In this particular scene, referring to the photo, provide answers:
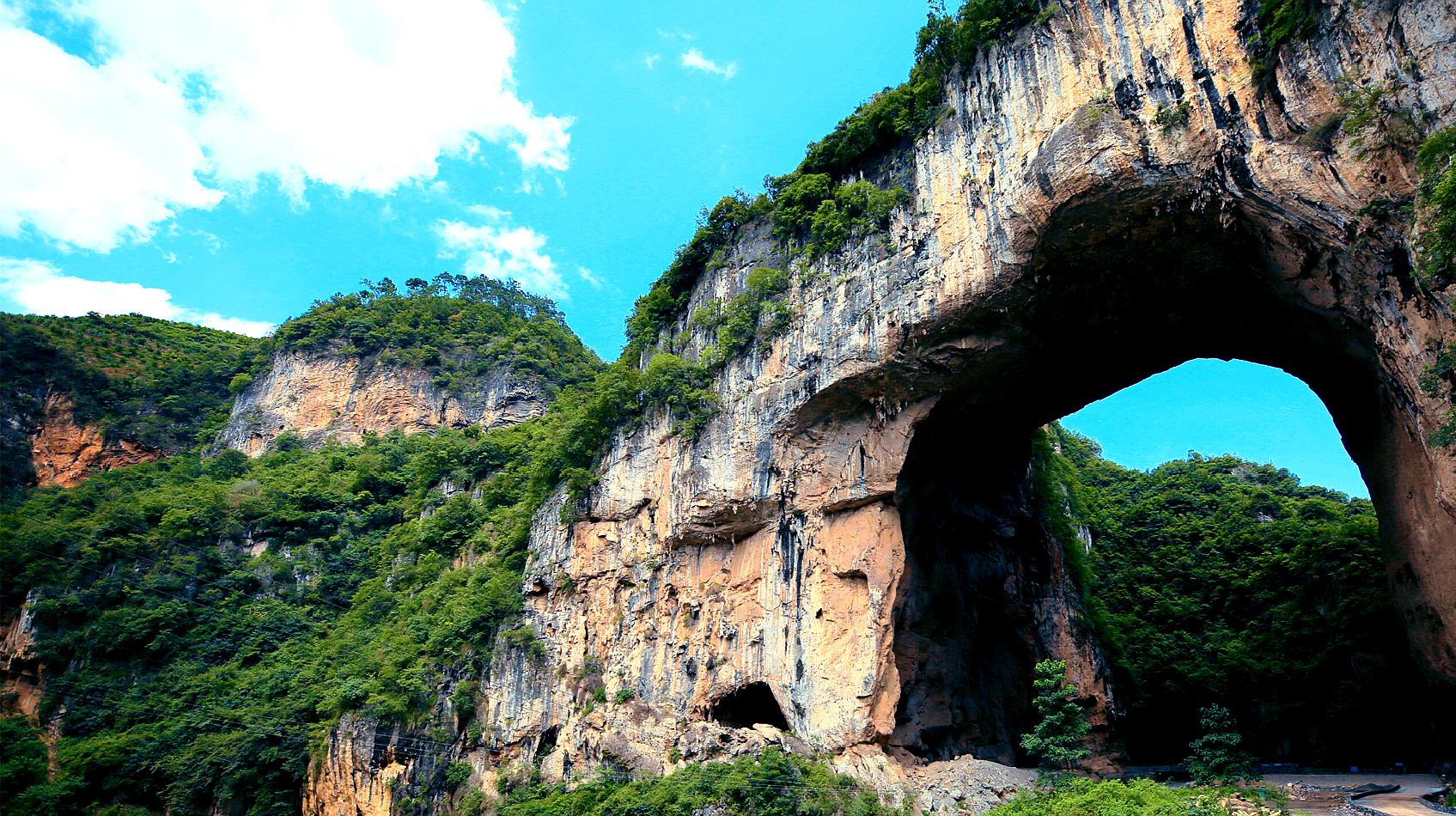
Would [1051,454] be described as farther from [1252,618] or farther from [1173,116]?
[1173,116]

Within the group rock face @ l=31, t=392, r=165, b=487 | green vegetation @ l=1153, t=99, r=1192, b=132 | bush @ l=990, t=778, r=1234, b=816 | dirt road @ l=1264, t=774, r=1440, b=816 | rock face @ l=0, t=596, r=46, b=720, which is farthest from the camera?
rock face @ l=31, t=392, r=165, b=487

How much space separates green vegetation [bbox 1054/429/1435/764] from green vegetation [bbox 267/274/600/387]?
2743 cm

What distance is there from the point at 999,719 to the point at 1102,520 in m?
11.4

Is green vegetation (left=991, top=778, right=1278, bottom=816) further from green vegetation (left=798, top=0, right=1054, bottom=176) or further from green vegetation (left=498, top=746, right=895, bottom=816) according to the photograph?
green vegetation (left=798, top=0, right=1054, bottom=176)

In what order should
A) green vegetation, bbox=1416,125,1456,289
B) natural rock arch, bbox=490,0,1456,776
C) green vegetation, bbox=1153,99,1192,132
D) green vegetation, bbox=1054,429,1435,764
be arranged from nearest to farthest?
green vegetation, bbox=1416,125,1456,289, natural rock arch, bbox=490,0,1456,776, green vegetation, bbox=1153,99,1192,132, green vegetation, bbox=1054,429,1435,764

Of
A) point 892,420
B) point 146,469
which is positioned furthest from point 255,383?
point 892,420

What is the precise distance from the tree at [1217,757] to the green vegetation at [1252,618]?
513 centimetres

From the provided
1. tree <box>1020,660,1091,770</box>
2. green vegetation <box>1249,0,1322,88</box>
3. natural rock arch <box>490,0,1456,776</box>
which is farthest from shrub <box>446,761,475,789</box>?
green vegetation <box>1249,0,1322,88</box>

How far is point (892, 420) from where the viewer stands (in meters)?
19.8

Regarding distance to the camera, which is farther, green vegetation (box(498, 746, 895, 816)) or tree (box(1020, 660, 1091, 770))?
tree (box(1020, 660, 1091, 770))

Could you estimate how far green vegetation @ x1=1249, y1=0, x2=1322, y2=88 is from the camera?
43.4ft

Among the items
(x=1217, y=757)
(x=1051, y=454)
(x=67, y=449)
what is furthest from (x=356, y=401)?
(x=1217, y=757)

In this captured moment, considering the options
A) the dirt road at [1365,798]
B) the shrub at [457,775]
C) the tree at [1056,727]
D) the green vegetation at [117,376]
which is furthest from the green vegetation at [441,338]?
the dirt road at [1365,798]

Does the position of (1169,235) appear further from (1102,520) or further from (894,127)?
(1102,520)
